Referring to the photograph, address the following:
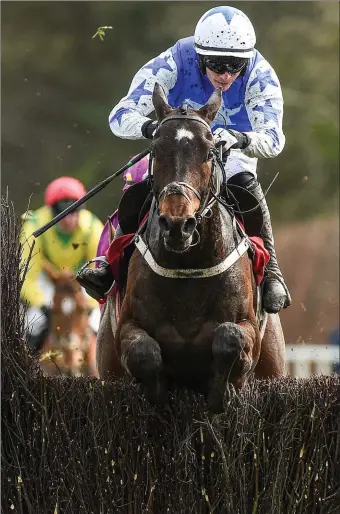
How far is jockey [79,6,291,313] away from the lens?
7199 millimetres

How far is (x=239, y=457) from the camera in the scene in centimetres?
663

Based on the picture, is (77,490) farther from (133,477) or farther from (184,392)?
(184,392)

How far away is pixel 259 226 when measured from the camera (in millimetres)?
7316

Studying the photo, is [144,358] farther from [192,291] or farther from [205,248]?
[205,248]

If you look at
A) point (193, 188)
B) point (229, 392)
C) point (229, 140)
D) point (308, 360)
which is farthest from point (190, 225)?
point (308, 360)

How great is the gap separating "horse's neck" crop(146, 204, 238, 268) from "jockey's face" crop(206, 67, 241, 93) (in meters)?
1.12

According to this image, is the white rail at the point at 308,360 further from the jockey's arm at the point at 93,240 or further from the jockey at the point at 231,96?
the jockey at the point at 231,96

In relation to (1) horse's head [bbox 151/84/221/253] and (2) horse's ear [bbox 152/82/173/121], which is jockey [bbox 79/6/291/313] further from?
(1) horse's head [bbox 151/84/221/253]

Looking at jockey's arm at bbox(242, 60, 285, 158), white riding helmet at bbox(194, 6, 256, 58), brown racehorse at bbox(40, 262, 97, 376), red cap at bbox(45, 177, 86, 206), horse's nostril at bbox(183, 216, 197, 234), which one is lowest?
horse's nostril at bbox(183, 216, 197, 234)

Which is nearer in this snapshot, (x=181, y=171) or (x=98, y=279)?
(x=181, y=171)

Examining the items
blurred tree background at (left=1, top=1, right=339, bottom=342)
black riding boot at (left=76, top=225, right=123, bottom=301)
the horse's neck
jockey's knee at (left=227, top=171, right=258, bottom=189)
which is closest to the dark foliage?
black riding boot at (left=76, top=225, right=123, bottom=301)

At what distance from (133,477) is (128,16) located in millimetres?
18027

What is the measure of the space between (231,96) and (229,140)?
1.05 meters

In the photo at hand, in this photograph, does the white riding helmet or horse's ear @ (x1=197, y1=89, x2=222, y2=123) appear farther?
the white riding helmet
